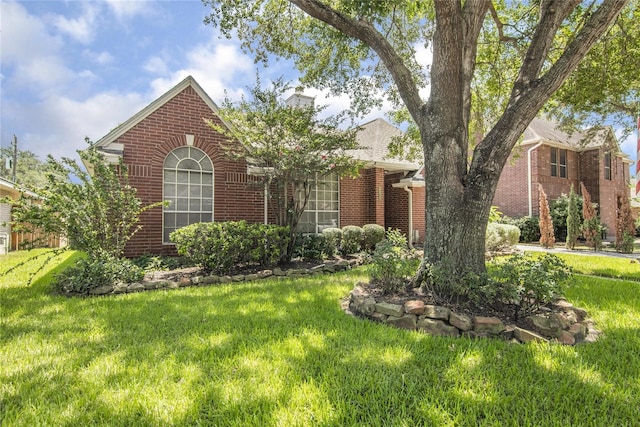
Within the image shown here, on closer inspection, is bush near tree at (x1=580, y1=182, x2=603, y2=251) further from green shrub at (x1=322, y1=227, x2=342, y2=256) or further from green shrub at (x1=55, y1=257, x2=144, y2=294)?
green shrub at (x1=55, y1=257, x2=144, y2=294)

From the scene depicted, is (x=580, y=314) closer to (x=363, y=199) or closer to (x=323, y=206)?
(x=323, y=206)

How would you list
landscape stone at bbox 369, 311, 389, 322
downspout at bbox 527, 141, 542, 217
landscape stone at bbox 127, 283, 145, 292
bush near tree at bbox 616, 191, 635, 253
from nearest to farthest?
landscape stone at bbox 369, 311, 389, 322, landscape stone at bbox 127, 283, 145, 292, bush near tree at bbox 616, 191, 635, 253, downspout at bbox 527, 141, 542, 217

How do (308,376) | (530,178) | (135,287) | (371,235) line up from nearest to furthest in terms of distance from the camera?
(308,376)
(135,287)
(371,235)
(530,178)

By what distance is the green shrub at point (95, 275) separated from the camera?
558cm

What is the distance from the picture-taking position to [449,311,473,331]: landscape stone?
144 inches

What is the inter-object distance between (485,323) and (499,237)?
342 inches

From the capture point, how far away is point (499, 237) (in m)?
11.2

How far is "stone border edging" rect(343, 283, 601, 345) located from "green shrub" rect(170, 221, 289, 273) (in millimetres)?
3524

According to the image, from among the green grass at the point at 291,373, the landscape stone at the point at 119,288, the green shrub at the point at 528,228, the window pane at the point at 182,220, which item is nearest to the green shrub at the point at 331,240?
the window pane at the point at 182,220

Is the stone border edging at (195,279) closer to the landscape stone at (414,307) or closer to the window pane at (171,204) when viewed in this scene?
the window pane at (171,204)

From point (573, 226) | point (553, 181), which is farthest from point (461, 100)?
point (553, 181)

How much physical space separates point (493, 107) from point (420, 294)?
755 centimetres

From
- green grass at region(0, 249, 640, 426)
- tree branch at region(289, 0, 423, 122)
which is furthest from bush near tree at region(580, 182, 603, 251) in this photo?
tree branch at region(289, 0, 423, 122)

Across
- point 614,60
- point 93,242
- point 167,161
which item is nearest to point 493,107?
point 614,60
